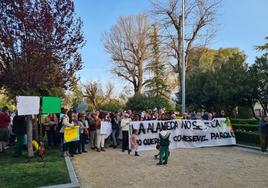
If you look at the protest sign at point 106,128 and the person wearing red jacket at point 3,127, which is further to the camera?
the protest sign at point 106,128

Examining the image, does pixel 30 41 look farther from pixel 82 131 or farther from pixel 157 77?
pixel 157 77

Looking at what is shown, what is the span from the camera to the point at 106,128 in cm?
1579

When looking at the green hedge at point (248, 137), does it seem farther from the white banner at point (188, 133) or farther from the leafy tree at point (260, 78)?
the leafy tree at point (260, 78)

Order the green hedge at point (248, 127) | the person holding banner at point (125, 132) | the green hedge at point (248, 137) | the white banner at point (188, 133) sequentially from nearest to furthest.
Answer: the person holding banner at point (125, 132)
the white banner at point (188, 133)
the green hedge at point (248, 137)
the green hedge at point (248, 127)

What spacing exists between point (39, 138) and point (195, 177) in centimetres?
875

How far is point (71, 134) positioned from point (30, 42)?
438 centimetres

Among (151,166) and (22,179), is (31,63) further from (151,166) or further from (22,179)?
(151,166)

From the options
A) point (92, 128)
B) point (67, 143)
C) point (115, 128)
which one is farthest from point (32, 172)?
point (115, 128)

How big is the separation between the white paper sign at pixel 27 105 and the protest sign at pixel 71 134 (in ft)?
7.25

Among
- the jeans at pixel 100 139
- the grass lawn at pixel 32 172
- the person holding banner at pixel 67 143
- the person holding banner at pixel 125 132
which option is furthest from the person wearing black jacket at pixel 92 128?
the grass lawn at pixel 32 172

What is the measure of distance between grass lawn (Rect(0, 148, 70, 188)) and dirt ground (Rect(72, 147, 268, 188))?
0.64m

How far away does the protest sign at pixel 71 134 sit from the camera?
13.2 metres

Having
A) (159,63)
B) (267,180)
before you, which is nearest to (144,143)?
(267,180)

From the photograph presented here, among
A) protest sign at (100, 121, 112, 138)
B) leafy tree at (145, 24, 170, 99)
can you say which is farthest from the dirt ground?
leafy tree at (145, 24, 170, 99)
